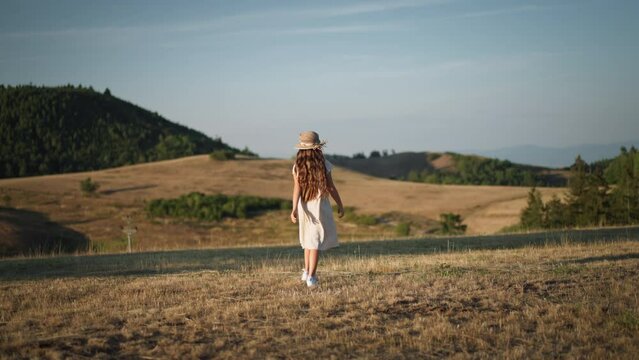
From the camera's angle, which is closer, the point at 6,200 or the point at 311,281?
the point at 311,281

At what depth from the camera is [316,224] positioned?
1085 centimetres

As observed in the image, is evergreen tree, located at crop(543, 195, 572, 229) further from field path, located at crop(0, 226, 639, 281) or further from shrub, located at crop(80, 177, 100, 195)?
shrub, located at crop(80, 177, 100, 195)

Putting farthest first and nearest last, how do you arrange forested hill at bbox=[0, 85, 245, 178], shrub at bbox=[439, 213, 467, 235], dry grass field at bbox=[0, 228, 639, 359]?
1. forested hill at bbox=[0, 85, 245, 178]
2. shrub at bbox=[439, 213, 467, 235]
3. dry grass field at bbox=[0, 228, 639, 359]

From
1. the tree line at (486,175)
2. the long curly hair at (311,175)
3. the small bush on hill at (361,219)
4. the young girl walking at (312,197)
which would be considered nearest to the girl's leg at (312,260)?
the young girl walking at (312,197)

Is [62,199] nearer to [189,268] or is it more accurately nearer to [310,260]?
[189,268]

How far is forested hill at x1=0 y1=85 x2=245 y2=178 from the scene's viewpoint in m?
108

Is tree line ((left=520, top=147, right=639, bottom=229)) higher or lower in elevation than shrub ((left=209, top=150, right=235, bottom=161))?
lower

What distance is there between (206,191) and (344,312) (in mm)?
61545

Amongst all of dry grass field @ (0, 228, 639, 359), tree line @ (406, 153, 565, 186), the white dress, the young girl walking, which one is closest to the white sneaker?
the young girl walking

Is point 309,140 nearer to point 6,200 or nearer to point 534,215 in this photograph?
point 534,215

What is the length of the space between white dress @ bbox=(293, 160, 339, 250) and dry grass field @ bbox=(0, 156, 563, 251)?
96.7ft

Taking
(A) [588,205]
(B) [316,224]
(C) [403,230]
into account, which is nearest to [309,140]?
(B) [316,224]

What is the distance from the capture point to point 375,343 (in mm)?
7289

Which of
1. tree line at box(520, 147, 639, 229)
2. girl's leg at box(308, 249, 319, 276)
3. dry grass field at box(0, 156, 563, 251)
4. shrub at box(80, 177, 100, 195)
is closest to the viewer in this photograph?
girl's leg at box(308, 249, 319, 276)
